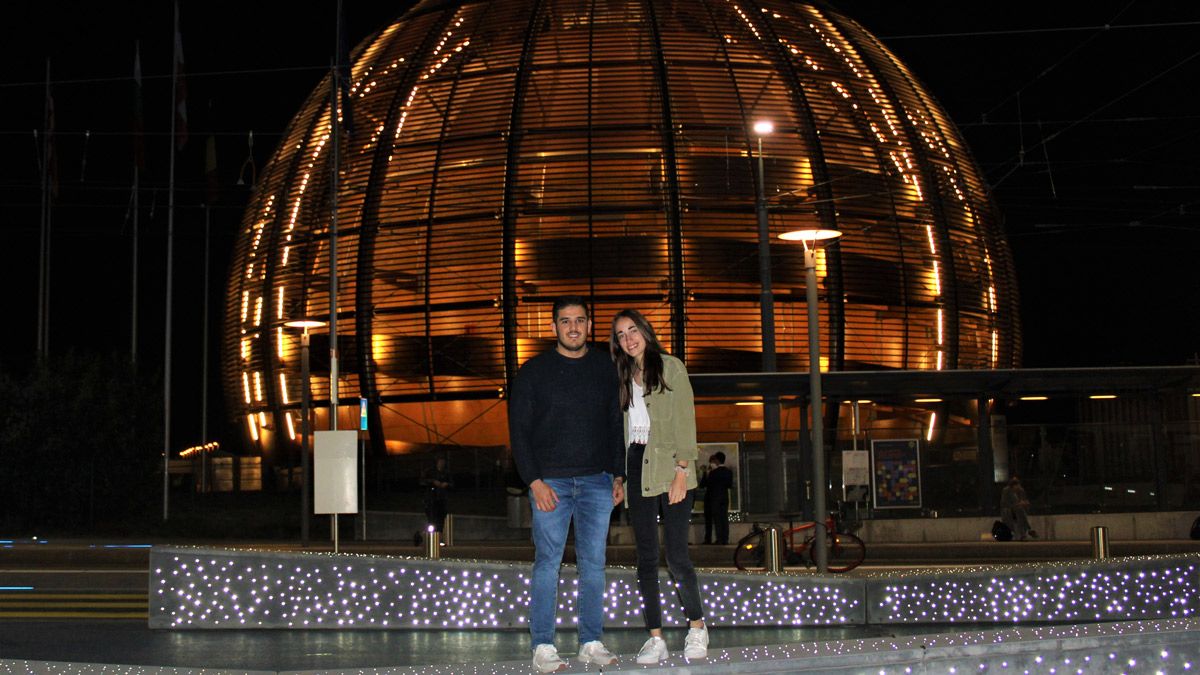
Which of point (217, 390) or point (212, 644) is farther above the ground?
point (217, 390)

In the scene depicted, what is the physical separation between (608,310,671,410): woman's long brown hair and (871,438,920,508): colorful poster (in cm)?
2016

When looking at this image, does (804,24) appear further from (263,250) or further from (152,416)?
(152,416)

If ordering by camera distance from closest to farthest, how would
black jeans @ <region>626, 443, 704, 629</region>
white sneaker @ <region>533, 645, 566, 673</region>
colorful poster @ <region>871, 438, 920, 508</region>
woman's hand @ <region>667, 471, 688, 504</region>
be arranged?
white sneaker @ <region>533, 645, 566, 673</region>, woman's hand @ <region>667, 471, 688, 504</region>, black jeans @ <region>626, 443, 704, 629</region>, colorful poster @ <region>871, 438, 920, 508</region>

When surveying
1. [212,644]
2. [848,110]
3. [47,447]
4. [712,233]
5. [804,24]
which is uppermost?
[804,24]

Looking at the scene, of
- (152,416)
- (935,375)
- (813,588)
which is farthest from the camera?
(152,416)

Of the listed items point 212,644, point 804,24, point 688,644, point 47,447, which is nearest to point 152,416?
point 47,447

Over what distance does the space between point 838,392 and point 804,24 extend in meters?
16.6

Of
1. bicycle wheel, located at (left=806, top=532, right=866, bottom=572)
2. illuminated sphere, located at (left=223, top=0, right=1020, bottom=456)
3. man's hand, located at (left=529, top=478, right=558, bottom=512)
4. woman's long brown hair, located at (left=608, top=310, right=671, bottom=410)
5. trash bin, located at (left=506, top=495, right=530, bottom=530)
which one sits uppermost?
illuminated sphere, located at (left=223, top=0, right=1020, bottom=456)

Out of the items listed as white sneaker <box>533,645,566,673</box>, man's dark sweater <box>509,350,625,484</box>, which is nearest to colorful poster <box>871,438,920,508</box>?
man's dark sweater <box>509,350,625,484</box>

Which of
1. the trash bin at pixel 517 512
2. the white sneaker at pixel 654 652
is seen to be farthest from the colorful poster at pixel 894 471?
the white sneaker at pixel 654 652

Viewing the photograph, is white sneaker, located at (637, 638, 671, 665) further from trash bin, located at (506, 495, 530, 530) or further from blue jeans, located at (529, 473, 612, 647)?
trash bin, located at (506, 495, 530, 530)

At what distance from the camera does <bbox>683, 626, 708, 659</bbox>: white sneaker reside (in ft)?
22.6

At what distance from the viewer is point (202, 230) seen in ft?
Result: 191

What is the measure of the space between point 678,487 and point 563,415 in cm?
63
